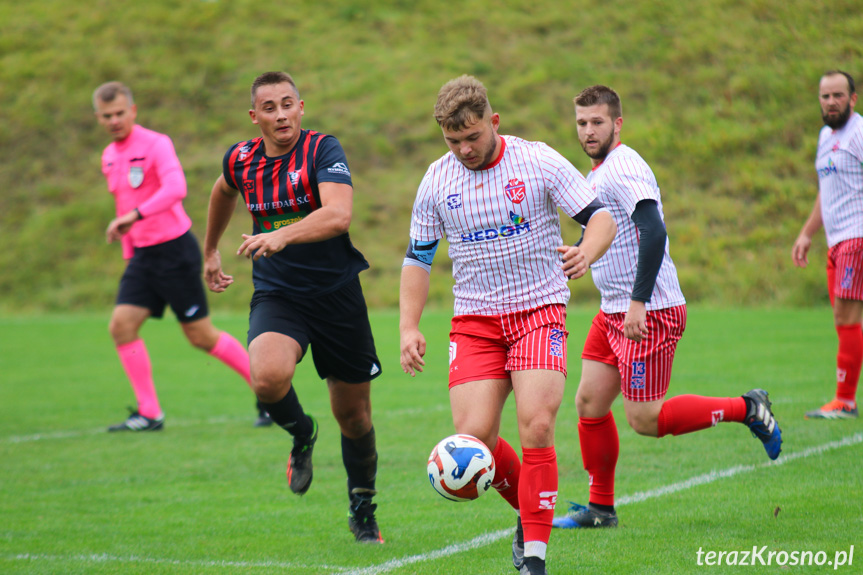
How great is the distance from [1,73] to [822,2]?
21.6m

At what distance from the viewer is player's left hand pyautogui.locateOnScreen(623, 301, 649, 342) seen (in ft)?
14.7

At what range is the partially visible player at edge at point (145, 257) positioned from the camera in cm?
812

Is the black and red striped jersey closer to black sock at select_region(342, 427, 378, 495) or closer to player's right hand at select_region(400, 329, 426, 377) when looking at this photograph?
black sock at select_region(342, 427, 378, 495)

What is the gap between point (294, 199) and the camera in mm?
4785

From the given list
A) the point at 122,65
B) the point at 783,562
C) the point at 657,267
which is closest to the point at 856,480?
the point at 783,562

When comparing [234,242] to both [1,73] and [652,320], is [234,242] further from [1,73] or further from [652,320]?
[652,320]

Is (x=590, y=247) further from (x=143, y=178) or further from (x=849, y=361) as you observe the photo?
(x=143, y=178)

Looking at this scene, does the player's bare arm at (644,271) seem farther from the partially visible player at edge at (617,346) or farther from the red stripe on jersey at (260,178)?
the red stripe on jersey at (260,178)

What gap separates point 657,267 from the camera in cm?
450

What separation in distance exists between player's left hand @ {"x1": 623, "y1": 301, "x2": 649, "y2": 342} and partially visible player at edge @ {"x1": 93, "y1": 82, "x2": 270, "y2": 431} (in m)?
4.62

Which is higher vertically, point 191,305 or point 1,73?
point 1,73

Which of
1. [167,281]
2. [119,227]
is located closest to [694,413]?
[119,227]

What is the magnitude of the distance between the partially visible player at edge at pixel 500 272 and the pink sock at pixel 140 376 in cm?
470

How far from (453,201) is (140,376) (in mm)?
4993
